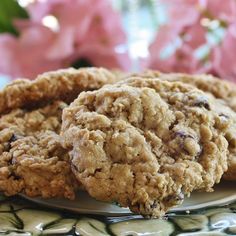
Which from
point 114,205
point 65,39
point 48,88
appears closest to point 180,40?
point 65,39

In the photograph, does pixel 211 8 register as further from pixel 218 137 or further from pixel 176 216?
pixel 176 216

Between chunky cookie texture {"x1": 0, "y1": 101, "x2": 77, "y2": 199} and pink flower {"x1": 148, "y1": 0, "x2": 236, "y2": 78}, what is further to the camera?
pink flower {"x1": 148, "y1": 0, "x2": 236, "y2": 78}

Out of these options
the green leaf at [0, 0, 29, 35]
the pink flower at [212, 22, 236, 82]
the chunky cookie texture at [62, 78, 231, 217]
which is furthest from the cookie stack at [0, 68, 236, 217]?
the green leaf at [0, 0, 29, 35]

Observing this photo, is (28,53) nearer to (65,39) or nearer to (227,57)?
→ (65,39)

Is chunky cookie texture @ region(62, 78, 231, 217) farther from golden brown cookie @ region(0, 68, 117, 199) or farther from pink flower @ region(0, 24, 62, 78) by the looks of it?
pink flower @ region(0, 24, 62, 78)

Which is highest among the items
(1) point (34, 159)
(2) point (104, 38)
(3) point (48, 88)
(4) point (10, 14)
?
(4) point (10, 14)
